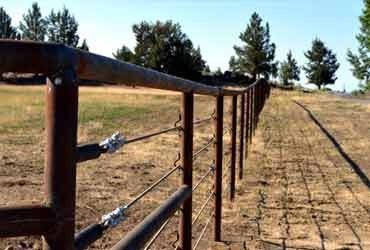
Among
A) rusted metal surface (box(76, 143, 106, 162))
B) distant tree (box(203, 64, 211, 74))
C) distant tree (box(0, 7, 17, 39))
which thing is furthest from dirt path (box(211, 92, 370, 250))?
distant tree (box(0, 7, 17, 39))

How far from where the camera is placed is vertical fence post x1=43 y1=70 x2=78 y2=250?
4.20ft

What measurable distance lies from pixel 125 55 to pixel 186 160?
62525 millimetres

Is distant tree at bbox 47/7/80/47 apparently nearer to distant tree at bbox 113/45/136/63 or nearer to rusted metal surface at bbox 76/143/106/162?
distant tree at bbox 113/45/136/63

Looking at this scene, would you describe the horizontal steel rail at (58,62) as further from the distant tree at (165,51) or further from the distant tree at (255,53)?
the distant tree at (255,53)

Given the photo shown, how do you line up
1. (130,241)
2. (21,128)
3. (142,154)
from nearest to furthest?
(130,241) < (142,154) < (21,128)

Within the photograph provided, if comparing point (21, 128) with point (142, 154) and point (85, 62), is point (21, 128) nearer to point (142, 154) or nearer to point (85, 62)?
point (142, 154)

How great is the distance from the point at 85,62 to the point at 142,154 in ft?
27.1

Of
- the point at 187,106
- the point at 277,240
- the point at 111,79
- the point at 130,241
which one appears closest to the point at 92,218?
the point at 277,240

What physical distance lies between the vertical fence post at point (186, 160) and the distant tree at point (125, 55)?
60.0 meters

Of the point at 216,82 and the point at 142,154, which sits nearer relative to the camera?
the point at 142,154

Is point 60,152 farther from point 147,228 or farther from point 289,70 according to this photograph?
point 289,70

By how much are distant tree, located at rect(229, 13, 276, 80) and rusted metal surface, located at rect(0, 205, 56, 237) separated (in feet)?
240

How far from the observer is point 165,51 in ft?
201

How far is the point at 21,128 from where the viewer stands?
12977mm
